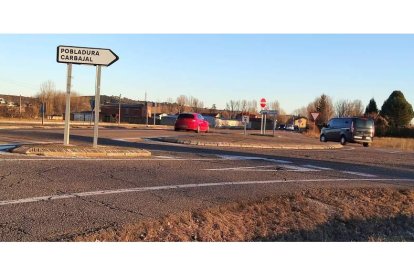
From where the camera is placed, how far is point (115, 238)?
4.63 meters

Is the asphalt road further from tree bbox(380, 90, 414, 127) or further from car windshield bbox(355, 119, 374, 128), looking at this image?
tree bbox(380, 90, 414, 127)

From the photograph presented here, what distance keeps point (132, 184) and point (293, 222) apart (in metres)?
3.13

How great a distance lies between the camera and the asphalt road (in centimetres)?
516

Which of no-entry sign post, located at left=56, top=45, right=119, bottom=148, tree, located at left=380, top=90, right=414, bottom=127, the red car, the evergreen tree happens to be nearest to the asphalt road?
no-entry sign post, located at left=56, top=45, right=119, bottom=148

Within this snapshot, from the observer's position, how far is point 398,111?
6731 cm

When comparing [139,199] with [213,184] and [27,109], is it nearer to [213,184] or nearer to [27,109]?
[213,184]

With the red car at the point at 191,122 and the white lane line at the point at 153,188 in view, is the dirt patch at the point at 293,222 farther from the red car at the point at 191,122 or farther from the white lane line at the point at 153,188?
the red car at the point at 191,122

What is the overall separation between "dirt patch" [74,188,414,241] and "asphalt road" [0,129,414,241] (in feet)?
1.19

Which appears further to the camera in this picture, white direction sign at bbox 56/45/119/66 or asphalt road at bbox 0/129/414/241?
white direction sign at bbox 56/45/119/66

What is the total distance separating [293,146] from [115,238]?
16.2 meters

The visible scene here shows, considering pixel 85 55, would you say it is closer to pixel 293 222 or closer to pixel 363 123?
pixel 293 222

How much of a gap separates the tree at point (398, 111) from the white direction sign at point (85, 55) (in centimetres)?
6240

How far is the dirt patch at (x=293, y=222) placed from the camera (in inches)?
199

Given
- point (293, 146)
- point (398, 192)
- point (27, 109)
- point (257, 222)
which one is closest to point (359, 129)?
point (293, 146)
